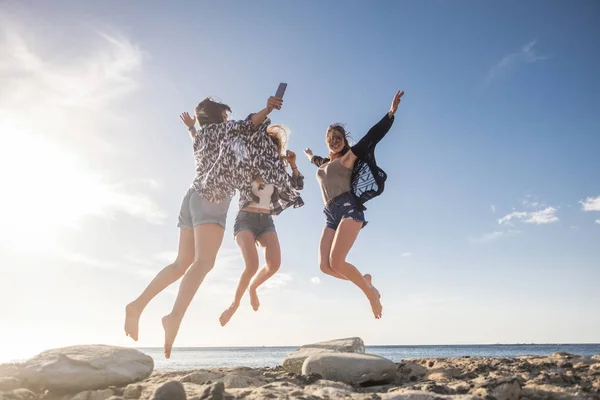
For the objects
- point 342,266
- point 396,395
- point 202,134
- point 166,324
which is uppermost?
point 202,134

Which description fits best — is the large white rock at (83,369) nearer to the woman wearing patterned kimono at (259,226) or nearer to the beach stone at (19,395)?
the beach stone at (19,395)

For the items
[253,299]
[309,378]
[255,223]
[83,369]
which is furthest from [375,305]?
[83,369]

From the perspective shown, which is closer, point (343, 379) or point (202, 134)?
point (343, 379)

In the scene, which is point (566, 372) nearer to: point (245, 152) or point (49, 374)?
point (245, 152)

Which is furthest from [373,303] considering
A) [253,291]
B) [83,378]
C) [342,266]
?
[83,378]

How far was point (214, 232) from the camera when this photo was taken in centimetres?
470

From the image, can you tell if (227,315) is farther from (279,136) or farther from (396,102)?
(396,102)

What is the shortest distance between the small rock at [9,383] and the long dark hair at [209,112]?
10.6 ft

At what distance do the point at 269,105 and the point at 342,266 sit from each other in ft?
9.05

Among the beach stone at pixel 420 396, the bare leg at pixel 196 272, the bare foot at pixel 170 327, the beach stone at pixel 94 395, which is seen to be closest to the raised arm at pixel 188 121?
the bare leg at pixel 196 272

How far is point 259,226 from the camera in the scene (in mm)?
6418

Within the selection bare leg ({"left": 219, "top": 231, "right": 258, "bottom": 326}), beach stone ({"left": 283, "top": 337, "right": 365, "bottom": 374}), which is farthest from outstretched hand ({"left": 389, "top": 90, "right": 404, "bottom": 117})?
beach stone ({"left": 283, "top": 337, "right": 365, "bottom": 374})

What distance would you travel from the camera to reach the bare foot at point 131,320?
4.72 m

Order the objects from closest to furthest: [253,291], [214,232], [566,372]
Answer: [566,372]
[214,232]
[253,291]
